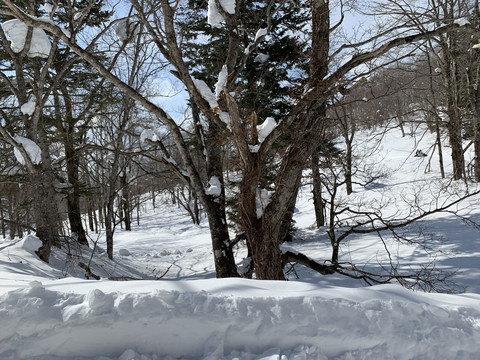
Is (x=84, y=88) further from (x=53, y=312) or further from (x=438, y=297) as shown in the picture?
(x=438, y=297)

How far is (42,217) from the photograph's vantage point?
6633mm

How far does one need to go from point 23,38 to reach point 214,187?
13.4 ft

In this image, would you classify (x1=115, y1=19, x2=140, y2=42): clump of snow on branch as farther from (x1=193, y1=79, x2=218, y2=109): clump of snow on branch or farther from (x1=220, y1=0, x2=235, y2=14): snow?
(x1=193, y1=79, x2=218, y2=109): clump of snow on branch

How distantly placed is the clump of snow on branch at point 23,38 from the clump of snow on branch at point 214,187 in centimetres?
353

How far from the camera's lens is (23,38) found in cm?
523

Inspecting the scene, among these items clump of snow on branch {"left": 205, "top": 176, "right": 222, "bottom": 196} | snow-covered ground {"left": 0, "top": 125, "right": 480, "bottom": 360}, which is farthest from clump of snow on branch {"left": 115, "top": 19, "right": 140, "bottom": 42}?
snow-covered ground {"left": 0, "top": 125, "right": 480, "bottom": 360}

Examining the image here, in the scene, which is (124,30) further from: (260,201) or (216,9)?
(260,201)

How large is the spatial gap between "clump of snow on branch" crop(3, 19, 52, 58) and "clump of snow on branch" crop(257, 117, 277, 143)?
3977 millimetres

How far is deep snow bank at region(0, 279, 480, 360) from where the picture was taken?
183 cm

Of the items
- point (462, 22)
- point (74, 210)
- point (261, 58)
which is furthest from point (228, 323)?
point (74, 210)

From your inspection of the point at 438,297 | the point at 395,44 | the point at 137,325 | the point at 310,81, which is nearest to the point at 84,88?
the point at 310,81

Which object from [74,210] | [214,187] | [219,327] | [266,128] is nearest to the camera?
[219,327]

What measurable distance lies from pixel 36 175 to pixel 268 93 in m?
6.58

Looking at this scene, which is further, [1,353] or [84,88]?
[84,88]
